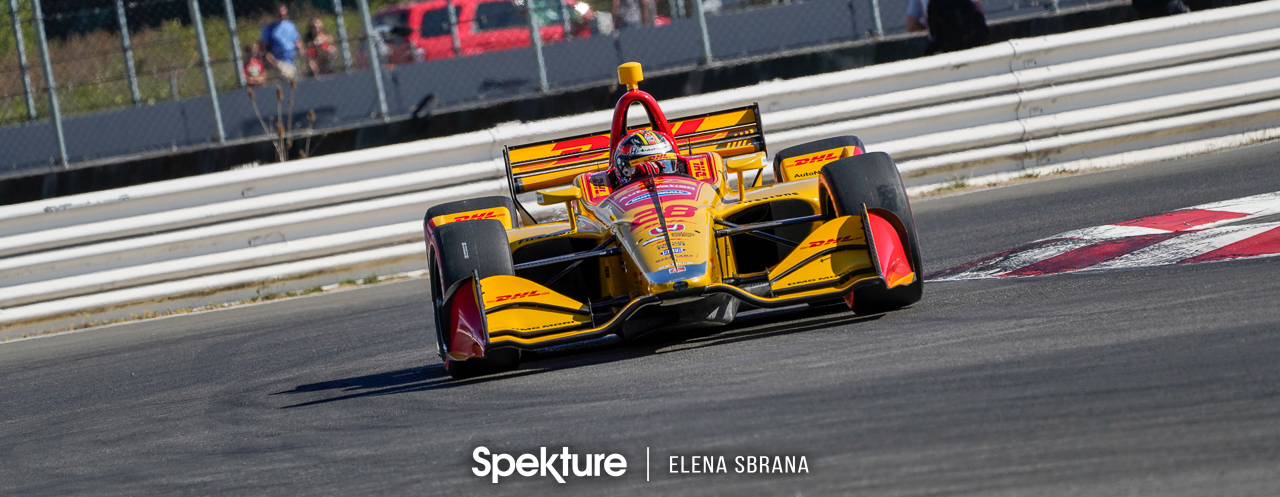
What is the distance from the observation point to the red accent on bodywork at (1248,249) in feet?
20.0

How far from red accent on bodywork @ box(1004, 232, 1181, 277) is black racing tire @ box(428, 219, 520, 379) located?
2564mm

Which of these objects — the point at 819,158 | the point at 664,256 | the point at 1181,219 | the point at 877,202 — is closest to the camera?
the point at 664,256

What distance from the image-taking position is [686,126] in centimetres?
788

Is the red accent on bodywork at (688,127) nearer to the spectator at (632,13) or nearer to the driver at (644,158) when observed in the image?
the driver at (644,158)

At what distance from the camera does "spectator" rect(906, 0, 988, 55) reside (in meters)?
11.7

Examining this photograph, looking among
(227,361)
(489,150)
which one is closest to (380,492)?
(227,361)

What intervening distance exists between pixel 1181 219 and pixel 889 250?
7.67 ft

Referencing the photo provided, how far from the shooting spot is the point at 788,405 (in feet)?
14.4

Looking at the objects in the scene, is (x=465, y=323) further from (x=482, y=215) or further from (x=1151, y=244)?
(x=1151, y=244)

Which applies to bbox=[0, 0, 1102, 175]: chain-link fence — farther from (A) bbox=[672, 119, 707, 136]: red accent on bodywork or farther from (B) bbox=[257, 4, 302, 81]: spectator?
(A) bbox=[672, 119, 707, 136]: red accent on bodywork

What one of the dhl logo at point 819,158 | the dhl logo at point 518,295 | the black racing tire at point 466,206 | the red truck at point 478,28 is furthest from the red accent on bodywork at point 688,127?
the red truck at point 478,28

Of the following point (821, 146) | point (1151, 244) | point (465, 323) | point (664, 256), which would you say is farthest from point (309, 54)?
point (1151, 244)

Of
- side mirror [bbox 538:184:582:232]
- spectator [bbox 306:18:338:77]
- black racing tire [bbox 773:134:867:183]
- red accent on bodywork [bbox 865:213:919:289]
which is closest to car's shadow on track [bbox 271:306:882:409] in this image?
red accent on bodywork [bbox 865:213:919:289]

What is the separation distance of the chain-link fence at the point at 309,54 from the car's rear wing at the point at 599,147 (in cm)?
393
